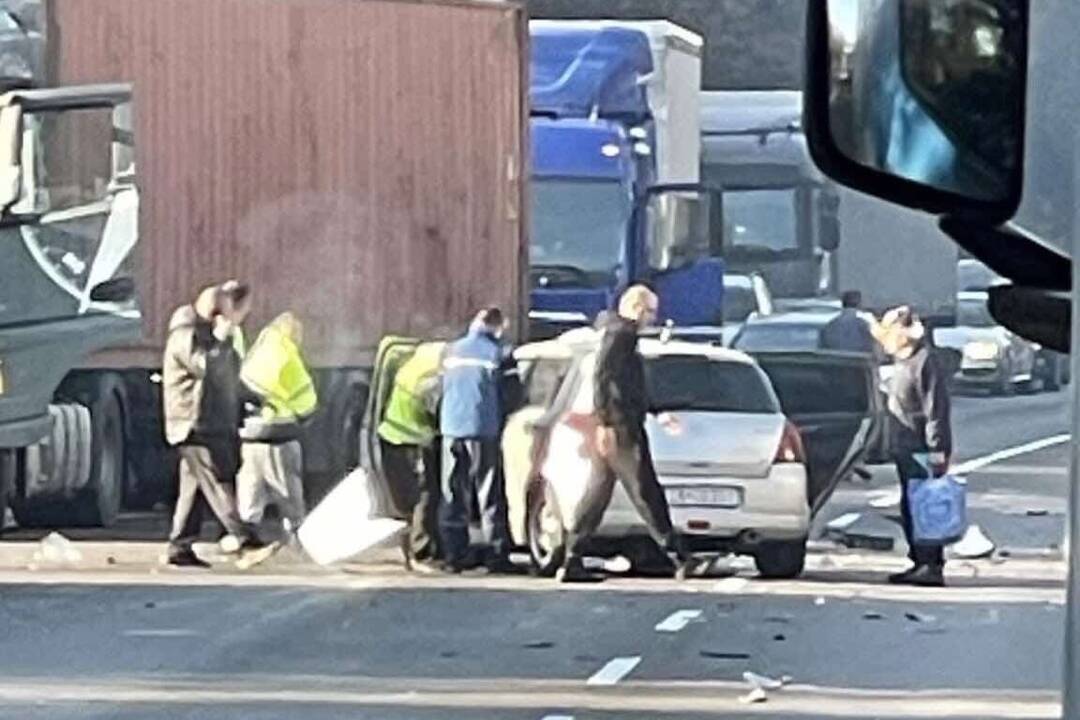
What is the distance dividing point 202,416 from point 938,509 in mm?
2285

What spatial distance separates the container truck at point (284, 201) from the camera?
8.76 metres

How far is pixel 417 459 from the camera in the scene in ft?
27.8

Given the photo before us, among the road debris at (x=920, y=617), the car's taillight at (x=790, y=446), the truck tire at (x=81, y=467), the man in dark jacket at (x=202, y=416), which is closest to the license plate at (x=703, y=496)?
the car's taillight at (x=790, y=446)

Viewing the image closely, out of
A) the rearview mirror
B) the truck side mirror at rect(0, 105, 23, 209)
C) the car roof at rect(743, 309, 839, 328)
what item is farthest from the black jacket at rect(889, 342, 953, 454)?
the rearview mirror

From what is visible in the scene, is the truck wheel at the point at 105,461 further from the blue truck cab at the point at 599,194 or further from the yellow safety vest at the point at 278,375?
the blue truck cab at the point at 599,194

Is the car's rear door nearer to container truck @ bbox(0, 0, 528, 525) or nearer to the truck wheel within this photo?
container truck @ bbox(0, 0, 528, 525)

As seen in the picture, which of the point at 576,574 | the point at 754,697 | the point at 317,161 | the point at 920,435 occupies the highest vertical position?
the point at 317,161

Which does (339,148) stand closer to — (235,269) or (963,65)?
(235,269)

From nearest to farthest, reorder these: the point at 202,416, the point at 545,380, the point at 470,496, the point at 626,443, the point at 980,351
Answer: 1. the point at 980,351
2. the point at 626,443
3. the point at 545,380
4. the point at 470,496
5. the point at 202,416

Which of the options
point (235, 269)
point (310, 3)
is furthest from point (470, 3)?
point (235, 269)

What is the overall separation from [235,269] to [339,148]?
1.64 ft

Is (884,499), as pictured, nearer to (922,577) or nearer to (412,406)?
(922,577)

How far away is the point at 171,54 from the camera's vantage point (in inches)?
356

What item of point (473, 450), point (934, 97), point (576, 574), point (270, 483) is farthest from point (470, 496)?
point (934, 97)
